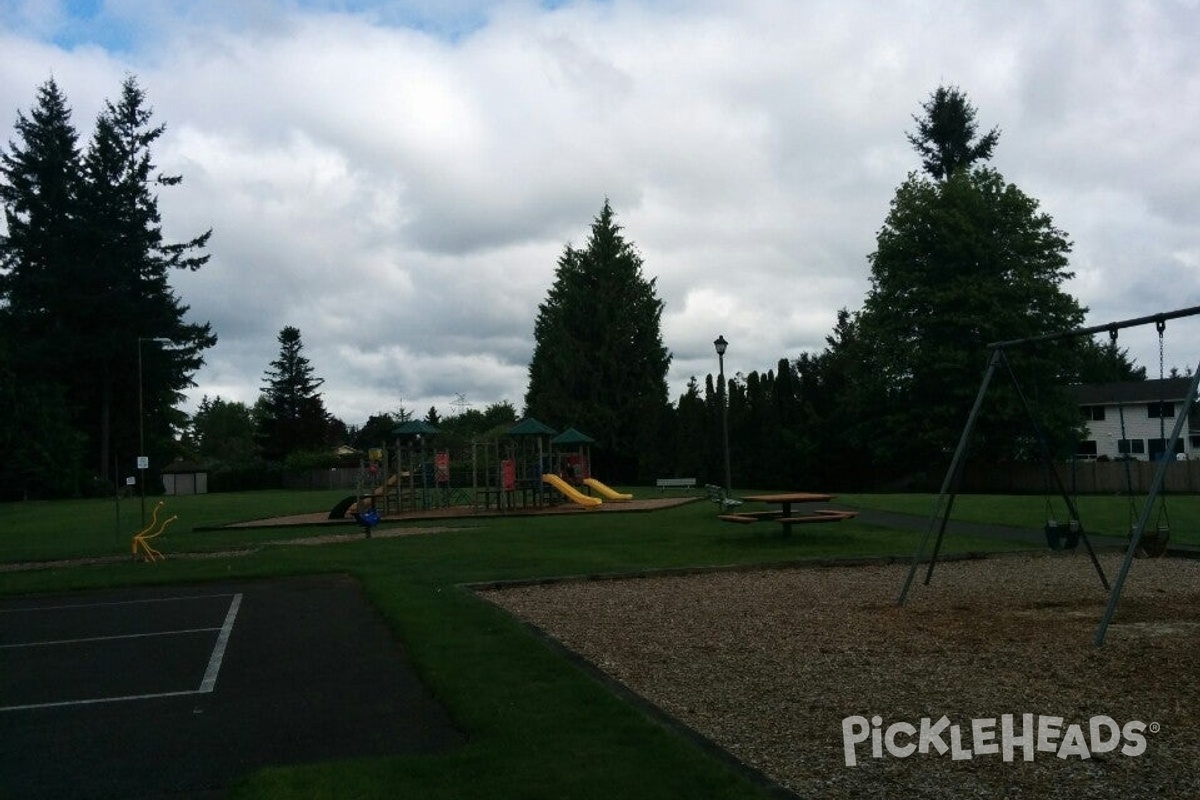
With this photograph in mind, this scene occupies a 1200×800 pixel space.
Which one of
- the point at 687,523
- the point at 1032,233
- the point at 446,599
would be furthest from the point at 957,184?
the point at 446,599

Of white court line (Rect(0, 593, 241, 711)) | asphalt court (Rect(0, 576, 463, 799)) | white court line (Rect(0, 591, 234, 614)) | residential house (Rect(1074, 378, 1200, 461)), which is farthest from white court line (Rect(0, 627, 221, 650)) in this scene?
residential house (Rect(1074, 378, 1200, 461))

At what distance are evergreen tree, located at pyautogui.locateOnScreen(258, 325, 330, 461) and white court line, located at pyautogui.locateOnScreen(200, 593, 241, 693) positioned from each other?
93652mm

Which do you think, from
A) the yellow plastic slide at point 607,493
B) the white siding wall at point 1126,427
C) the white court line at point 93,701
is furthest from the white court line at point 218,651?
the white siding wall at point 1126,427

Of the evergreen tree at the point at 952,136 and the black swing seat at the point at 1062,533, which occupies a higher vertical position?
the evergreen tree at the point at 952,136

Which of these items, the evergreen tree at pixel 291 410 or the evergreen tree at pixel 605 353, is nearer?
the evergreen tree at pixel 605 353

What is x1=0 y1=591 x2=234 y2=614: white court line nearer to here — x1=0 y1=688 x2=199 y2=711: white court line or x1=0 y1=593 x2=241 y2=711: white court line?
x1=0 y1=593 x2=241 y2=711: white court line

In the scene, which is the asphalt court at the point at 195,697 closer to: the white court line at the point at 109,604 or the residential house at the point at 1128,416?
the white court line at the point at 109,604

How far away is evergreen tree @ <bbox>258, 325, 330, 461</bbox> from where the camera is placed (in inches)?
4178

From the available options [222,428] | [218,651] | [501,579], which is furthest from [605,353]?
[222,428]

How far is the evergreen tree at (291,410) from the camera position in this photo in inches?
4178

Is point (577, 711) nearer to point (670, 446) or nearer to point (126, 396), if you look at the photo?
point (670, 446)

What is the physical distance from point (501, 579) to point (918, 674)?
8189 millimetres

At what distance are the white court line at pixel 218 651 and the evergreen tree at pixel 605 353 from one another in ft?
170

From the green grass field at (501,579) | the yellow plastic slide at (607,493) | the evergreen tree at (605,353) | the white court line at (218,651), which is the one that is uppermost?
the evergreen tree at (605,353)
